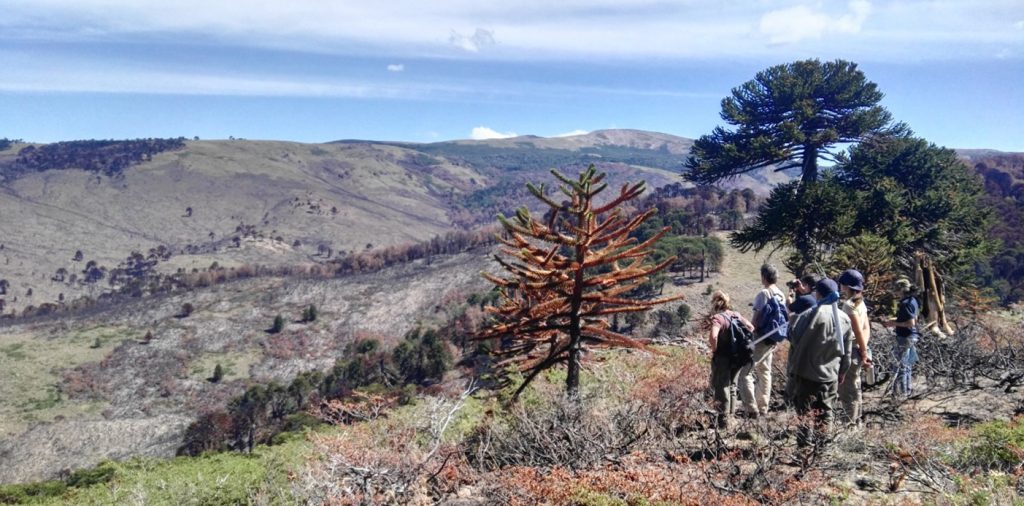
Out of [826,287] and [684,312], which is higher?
[826,287]

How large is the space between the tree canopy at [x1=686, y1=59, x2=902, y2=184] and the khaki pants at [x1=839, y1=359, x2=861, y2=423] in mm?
15823

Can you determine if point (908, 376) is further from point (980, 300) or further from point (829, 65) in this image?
point (829, 65)

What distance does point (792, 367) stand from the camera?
6316 millimetres

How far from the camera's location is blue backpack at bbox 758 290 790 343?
7.02m

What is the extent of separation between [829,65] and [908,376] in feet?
58.9

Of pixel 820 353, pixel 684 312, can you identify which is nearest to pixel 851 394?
pixel 820 353

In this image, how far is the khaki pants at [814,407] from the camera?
5746 mm

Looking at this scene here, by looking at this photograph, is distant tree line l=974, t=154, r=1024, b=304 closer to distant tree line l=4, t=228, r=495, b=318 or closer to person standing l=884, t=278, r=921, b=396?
person standing l=884, t=278, r=921, b=396

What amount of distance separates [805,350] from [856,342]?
0.86 m

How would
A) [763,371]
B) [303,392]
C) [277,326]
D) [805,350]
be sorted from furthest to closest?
[277,326]
[303,392]
[763,371]
[805,350]

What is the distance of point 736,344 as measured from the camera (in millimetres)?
6672

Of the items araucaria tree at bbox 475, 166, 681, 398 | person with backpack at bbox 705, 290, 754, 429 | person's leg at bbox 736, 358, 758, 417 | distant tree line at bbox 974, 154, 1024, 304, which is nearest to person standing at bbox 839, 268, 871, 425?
person's leg at bbox 736, 358, 758, 417

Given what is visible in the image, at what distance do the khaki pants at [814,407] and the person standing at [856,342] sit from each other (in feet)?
1.09

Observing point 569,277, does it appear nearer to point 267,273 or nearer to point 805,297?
point 805,297
